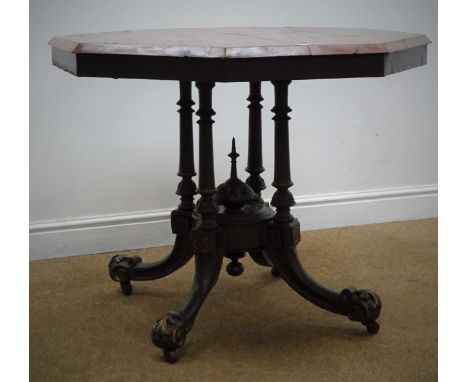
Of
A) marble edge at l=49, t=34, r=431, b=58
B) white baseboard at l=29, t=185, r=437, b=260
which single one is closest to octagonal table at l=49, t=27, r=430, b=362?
marble edge at l=49, t=34, r=431, b=58

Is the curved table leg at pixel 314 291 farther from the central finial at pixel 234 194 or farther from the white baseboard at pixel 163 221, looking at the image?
the white baseboard at pixel 163 221

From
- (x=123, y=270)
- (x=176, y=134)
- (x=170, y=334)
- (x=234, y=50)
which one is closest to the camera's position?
(x=234, y=50)

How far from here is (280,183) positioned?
205 centimetres

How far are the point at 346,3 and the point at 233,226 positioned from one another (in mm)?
1453

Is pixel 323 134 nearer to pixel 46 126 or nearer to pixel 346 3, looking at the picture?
pixel 346 3

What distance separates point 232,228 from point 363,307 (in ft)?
1.46

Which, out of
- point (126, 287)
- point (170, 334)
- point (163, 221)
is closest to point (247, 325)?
point (170, 334)

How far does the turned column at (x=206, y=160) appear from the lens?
1929 millimetres

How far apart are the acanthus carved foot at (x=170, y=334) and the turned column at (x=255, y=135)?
0.57 metres

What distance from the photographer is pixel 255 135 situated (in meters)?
2.31

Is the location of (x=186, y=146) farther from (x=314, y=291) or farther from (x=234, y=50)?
(x=234, y=50)

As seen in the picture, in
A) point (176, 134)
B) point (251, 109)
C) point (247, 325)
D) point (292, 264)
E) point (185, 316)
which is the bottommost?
point (247, 325)

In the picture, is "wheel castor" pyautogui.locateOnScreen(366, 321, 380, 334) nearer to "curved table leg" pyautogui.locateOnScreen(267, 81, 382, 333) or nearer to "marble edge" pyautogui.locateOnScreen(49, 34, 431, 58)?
"curved table leg" pyautogui.locateOnScreen(267, 81, 382, 333)

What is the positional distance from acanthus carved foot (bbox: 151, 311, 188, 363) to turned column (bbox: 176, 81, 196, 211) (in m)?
0.46
